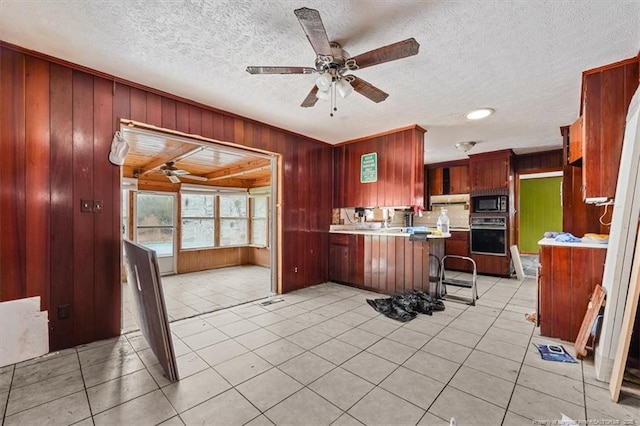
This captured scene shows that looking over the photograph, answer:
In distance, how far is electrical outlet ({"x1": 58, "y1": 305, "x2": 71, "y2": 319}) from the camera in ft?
8.32

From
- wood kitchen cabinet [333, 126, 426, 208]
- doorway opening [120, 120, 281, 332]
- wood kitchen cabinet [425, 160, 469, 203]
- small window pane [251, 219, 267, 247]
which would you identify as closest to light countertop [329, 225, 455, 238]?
wood kitchen cabinet [333, 126, 426, 208]

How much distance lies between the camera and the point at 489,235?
5746 millimetres

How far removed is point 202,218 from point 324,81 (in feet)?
18.6

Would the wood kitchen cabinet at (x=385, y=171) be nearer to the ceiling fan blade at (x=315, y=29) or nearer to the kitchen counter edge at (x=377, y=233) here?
the kitchen counter edge at (x=377, y=233)

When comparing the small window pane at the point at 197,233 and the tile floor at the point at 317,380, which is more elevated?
the small window pane at the point at 197,233

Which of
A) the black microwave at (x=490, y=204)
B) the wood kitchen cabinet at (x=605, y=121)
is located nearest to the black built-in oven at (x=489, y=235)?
the black microwave at (x=490, y=204)

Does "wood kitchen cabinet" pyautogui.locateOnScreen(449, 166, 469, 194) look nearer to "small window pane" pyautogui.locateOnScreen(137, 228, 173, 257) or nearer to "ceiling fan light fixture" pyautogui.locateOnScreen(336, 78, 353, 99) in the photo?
"ceiling fan light fixture" pyautogui.locateOnScreen(336, 78, 353, 99)

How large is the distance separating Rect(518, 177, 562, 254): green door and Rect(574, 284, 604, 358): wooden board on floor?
7302 millimetres

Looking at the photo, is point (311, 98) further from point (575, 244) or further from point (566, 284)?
point (566, 284)

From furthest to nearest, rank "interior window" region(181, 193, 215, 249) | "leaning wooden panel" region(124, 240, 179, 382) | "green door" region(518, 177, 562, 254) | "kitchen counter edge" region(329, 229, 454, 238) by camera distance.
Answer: "green door" region(518, 177, 562, 254) < "interior window" region(181, 193, 215, 249) < "kitchen counter edge" region(329, 229, 454, 238) < "leaning wooden panel" region(124, 240, 179, 382)

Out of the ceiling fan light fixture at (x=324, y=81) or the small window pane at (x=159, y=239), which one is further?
the small window pane at (x=159, y=239)

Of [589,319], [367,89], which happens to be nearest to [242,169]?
[367,89]

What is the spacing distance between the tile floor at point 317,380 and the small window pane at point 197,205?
4.03m

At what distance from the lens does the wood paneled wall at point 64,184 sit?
2332mm
